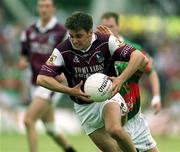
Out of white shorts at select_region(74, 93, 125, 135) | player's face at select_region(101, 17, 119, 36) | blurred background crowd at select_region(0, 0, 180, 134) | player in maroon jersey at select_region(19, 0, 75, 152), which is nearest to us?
white shorts at select_region(74, 93, 125, 135)

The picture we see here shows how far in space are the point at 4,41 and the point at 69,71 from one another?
12768 millimetres

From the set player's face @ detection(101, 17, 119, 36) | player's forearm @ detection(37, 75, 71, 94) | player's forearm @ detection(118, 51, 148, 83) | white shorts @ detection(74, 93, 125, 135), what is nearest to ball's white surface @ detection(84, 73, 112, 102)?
player's forearm @ detection(118, 51, 148, 83)

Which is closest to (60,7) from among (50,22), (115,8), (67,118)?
(115,8)

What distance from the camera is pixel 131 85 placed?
10.4m

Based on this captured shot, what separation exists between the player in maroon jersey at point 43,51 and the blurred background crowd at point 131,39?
667cm

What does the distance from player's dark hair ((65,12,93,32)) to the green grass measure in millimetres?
6463

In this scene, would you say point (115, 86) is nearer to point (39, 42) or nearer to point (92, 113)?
point (92, 113)

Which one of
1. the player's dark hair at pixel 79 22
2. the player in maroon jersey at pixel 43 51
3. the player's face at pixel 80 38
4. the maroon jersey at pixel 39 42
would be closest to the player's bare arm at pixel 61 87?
the player's face at pixel 80 38

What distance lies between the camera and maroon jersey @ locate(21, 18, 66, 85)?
13945 millimetres

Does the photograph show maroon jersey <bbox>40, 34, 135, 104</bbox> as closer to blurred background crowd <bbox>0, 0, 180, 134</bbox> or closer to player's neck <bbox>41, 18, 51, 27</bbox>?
player's neck <bbox>41, 18, 51, 27</bbox>

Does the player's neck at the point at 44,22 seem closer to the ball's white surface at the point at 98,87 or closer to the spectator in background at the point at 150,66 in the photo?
the spectator in background at the point at 150,66

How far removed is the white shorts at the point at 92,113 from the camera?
9969 millimetres

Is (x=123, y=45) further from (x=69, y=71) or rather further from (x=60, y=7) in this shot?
(x=60, y=7)

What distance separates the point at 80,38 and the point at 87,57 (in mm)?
366
